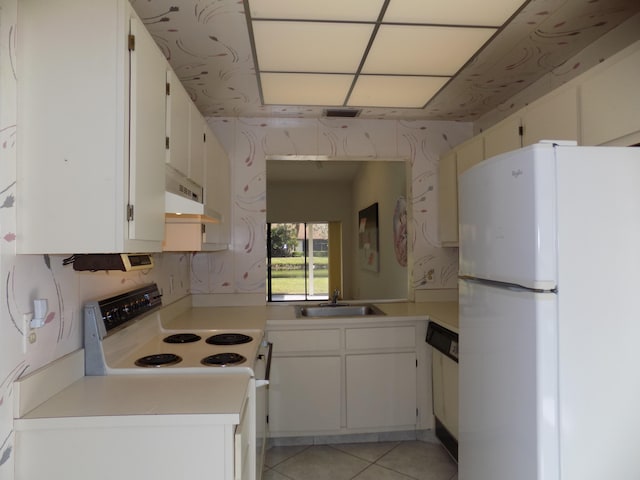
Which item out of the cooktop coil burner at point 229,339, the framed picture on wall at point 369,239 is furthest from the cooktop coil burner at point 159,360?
the framed picture on wall at point 369,239

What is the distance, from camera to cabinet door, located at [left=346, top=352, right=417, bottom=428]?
2.71 meters

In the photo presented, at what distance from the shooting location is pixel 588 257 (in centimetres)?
130

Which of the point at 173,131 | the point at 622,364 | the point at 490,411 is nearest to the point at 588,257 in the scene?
the point at 622,364

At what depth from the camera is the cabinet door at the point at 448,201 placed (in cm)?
302

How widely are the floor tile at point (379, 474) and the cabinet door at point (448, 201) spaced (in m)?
1.61

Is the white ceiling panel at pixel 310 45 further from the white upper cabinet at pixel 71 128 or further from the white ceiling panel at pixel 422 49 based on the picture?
the white upper cabinet at pixel 71 128

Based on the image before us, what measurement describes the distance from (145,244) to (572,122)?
1.80m

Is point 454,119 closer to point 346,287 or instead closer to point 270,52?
point 270,52

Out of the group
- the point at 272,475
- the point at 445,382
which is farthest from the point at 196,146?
the point at 445,382

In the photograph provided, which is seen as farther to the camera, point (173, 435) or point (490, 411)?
point (490, 411)

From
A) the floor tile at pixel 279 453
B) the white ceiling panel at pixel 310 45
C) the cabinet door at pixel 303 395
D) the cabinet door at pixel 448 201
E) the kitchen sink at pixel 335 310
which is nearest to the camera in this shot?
the white ceiling panel at pixel 310 45

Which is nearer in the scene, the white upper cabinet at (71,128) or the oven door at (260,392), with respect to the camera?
the white upper cabinet at (71,128)

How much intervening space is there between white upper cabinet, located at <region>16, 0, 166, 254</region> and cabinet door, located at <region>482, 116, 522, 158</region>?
192cm

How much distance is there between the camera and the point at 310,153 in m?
3.25
